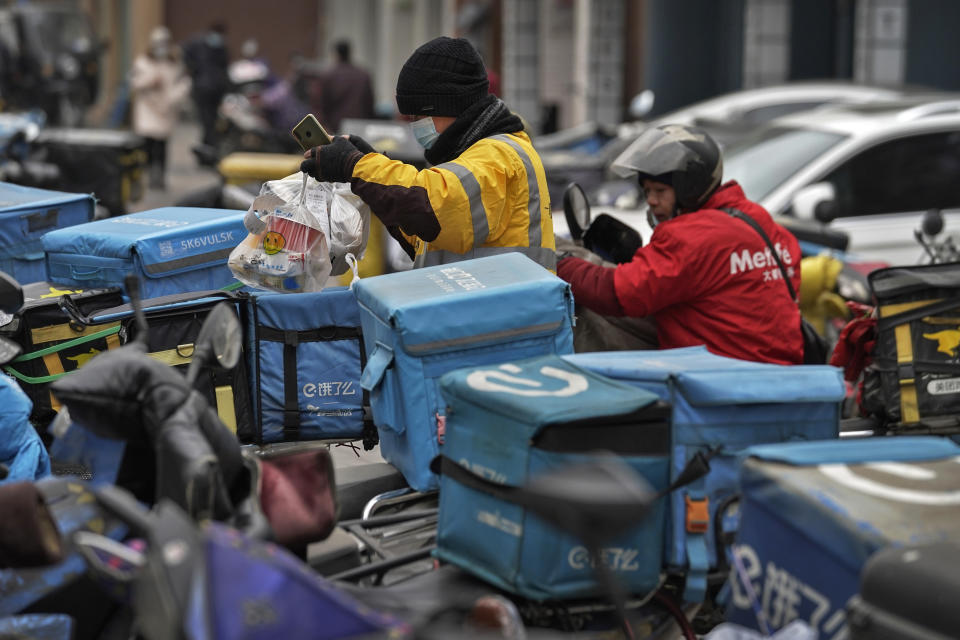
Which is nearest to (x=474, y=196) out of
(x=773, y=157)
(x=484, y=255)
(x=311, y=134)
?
(x=484, y=255)

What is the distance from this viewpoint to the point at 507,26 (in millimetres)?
25484

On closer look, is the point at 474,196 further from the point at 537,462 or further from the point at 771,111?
the point at 771,111

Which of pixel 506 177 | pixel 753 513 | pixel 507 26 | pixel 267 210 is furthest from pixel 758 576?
pixel 507 26

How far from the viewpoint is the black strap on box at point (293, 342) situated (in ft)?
14.9

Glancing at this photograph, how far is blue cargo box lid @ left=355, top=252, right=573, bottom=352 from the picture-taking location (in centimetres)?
375

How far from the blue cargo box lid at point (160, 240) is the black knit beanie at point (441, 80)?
100cm

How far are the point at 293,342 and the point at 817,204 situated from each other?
4275mm

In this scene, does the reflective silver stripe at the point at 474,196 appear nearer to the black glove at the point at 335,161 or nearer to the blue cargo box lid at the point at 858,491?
the black glove at the point at 335,161

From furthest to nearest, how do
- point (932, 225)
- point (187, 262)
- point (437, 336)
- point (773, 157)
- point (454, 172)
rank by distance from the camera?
point (773, 157) → point (932, 225) → point (187, 262) → point (454, 172) → point (437, 336)

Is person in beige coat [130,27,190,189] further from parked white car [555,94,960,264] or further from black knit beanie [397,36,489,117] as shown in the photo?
black knit beanie [397,36,489,117]

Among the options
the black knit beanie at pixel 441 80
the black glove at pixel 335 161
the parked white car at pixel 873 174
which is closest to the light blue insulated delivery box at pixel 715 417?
the black glove at pixel 335 161

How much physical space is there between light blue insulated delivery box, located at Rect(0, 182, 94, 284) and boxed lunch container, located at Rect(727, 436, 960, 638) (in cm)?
374

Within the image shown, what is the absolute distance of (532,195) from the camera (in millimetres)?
4516

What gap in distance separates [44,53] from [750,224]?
2303cm
